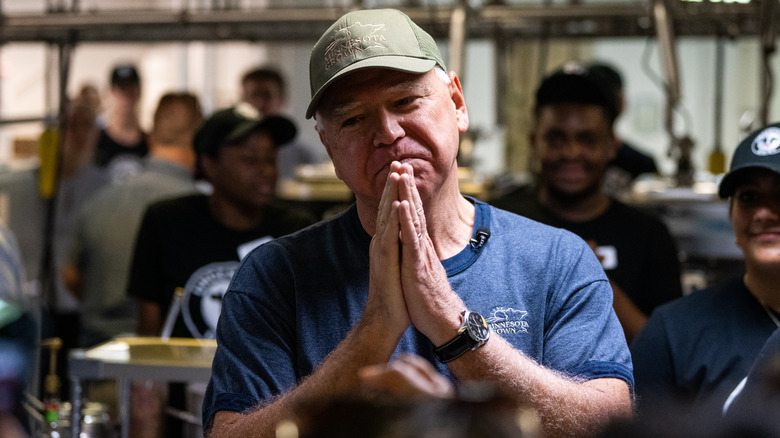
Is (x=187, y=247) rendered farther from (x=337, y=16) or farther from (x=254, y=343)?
(x=254, y=343)

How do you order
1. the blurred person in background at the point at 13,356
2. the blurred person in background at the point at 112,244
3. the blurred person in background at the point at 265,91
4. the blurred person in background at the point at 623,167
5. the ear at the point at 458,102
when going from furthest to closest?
the blurred person in background at the point at 265,91
the blurred person in background at the point at 623,167
the blurred person in background at the point at 112,244
the ear at the point at 458,102
the blurred person in background at the point at 13,356

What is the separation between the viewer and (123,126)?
239 inches

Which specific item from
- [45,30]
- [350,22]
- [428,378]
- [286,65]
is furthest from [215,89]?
[428,378]

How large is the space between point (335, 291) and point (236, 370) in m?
0.23

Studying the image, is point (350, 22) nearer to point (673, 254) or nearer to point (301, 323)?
point (301, 323)

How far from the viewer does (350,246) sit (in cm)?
174

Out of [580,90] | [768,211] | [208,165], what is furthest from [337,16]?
[768,211]

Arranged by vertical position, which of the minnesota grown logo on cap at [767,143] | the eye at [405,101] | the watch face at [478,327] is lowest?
the watch face at [478,327]

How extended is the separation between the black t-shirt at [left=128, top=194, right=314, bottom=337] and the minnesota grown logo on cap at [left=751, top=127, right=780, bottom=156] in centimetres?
169

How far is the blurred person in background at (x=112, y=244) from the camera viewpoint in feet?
13.2

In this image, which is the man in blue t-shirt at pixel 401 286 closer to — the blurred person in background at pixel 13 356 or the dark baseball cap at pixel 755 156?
the blurred person in background at pixel 13 356

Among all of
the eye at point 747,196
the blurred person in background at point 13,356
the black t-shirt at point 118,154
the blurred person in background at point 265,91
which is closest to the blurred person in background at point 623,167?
the eye at point 747,196

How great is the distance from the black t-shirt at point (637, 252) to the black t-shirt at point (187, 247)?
1007mm

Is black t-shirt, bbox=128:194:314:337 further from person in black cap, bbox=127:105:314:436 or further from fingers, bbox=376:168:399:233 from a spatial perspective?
fingers, bbox=376:168:399:233
